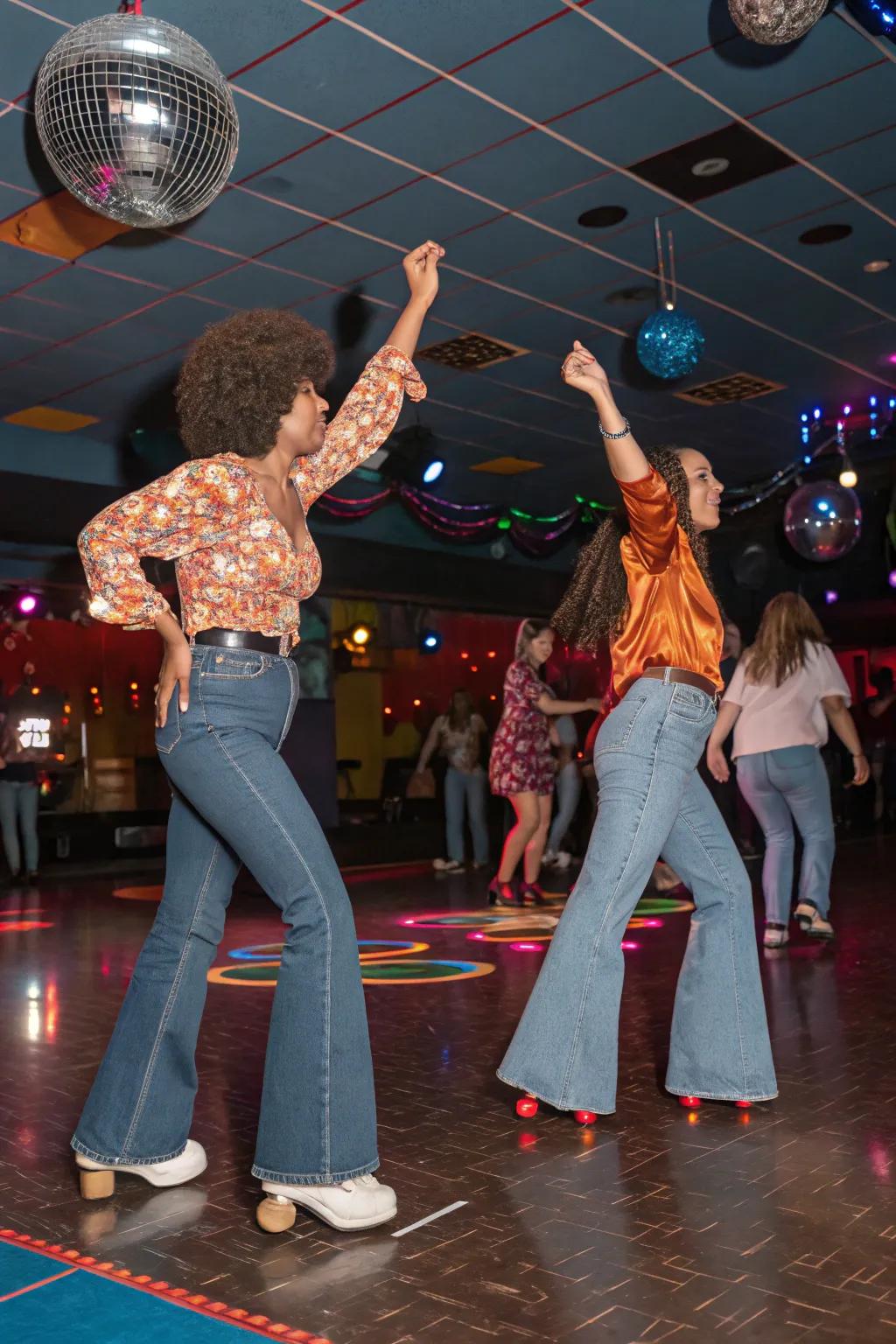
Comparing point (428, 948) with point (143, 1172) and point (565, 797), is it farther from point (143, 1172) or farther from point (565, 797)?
point (565, 797)

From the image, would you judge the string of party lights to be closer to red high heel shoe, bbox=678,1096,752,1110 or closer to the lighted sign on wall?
the lighted sign on wall

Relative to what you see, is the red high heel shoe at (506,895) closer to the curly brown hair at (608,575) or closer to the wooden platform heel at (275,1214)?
the curly brown hair at (608,575)

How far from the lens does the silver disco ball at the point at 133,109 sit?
3562mm

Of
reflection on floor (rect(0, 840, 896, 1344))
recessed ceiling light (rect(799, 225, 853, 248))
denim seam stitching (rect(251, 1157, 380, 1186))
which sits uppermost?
recessed ceiling light (rect(799, 225, 853, 248))

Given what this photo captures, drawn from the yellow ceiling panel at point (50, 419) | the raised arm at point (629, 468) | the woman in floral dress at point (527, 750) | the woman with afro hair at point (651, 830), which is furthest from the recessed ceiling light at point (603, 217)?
the yellow ceiling panel at point (50, 419)

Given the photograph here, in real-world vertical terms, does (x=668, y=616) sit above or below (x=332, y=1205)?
above

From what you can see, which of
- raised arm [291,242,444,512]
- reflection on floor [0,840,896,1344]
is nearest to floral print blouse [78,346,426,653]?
raised arm [291,242,444,512]

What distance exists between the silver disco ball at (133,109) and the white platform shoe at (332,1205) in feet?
9.45

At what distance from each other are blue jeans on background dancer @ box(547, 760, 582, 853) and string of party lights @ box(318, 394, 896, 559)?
208 centimetres

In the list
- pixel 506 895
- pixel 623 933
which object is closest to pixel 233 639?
pixel 623 933

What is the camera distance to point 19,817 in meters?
9.92

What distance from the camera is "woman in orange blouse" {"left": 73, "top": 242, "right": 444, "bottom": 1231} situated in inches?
83.7

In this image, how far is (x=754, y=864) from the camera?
31.9ft

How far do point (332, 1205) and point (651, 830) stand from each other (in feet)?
3.49
